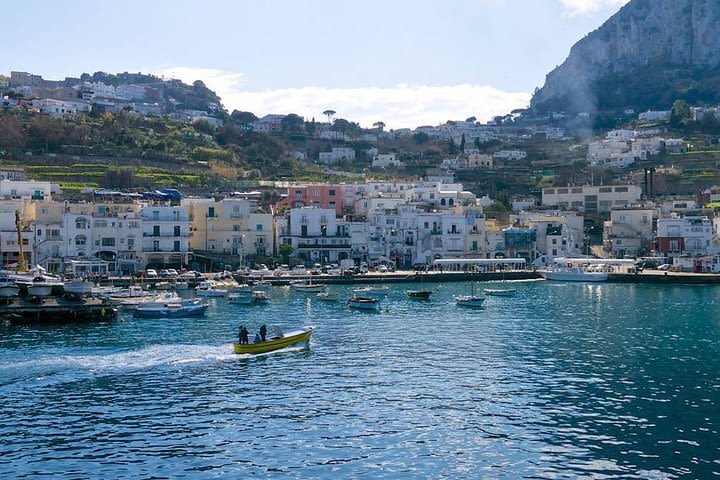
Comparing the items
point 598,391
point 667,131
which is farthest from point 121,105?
point 598,391

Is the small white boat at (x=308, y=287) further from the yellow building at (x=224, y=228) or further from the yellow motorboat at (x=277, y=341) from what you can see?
the yellow motorboat at (x=277, y=341)

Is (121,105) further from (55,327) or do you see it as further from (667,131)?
(55,327)

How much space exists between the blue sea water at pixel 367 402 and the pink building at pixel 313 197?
165 ft

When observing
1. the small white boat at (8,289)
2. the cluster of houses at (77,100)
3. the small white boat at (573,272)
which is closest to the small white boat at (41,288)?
the small white boat at (8,289)

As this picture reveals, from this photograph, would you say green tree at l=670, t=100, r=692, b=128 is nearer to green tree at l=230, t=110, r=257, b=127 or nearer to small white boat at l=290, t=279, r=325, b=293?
green tree at l=230, t=110, r=257, b=127

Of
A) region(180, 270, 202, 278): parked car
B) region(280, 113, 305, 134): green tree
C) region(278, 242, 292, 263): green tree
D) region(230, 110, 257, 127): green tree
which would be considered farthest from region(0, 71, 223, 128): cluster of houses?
region(180, 270, 202, 278): parked car

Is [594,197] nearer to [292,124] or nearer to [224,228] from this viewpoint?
[224,228]

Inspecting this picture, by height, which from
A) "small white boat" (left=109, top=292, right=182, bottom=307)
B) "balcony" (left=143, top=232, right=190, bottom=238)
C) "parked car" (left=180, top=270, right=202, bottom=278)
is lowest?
"small white boat" (left=109, top=292, right=182, bottom=307)

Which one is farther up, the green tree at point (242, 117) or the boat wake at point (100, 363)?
the green tree at point (242, 117)

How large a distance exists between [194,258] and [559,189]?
5152 centimetres

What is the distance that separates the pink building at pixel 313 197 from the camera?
328 feet

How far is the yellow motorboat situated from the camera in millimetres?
38844

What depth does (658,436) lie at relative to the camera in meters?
24.9

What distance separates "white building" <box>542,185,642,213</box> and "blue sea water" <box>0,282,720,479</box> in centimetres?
6006
